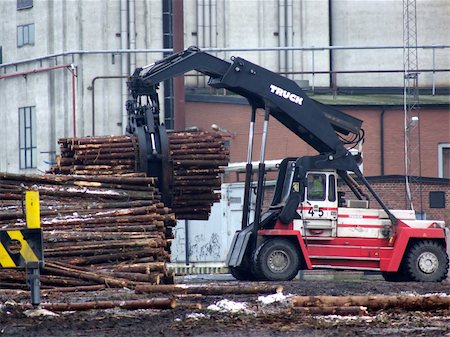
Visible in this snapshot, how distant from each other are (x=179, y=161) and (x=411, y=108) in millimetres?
22223

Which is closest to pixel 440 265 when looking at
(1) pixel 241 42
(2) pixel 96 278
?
(2) pixel 96 278

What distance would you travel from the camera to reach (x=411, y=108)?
4391cm

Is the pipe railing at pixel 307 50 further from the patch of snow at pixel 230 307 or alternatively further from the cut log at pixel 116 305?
the cut log at pixel 116 305

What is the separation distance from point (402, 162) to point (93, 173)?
23.9m

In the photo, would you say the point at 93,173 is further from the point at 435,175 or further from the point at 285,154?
the point at 435,175

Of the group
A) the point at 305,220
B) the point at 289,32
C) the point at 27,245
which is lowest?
the point at 305,220

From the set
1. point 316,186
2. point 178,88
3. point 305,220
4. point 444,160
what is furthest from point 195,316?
point 444,160

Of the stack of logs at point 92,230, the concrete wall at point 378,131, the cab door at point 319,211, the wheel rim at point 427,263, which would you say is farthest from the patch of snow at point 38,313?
the concrete wall at point 378,131

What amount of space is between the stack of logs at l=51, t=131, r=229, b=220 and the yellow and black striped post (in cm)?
836

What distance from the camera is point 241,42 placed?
4888 centimetres

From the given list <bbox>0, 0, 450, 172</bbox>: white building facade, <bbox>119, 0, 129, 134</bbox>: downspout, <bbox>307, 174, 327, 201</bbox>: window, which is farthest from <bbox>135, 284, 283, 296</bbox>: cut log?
<bbox>119, 0, 129, 134</bbox>: downspout

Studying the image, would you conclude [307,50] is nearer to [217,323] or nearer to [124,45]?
[124,45]

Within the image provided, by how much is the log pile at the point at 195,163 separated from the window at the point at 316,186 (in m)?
1.76

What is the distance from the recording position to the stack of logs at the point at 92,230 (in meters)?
17.9
